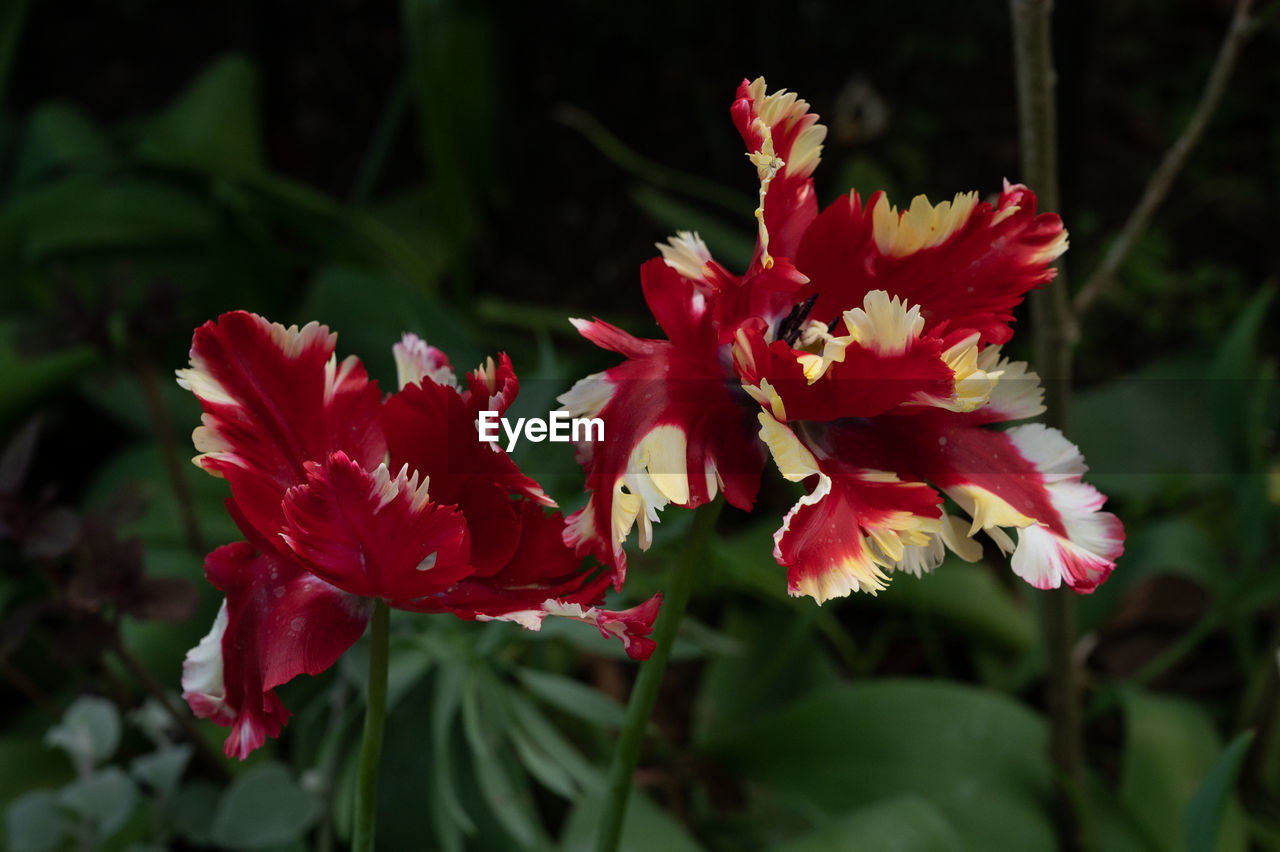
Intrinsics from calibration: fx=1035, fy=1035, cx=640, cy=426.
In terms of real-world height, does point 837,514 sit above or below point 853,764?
above

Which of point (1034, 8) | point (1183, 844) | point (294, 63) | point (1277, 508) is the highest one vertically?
point (1034, 8)

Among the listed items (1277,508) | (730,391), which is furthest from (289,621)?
(1277,508)

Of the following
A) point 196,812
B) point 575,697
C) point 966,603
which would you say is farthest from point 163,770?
point 966,603

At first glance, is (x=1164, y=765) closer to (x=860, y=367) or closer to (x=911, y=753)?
(x=911, y=753)

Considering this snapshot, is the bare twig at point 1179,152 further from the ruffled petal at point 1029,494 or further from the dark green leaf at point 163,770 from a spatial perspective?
the dark green leaf at point 163,770

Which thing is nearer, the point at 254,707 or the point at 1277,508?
the point at 254,707

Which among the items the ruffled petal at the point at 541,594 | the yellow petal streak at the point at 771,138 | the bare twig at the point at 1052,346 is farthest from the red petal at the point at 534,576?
the bare twig at the point at 1052,346

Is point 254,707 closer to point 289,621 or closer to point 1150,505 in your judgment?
point 289,621
